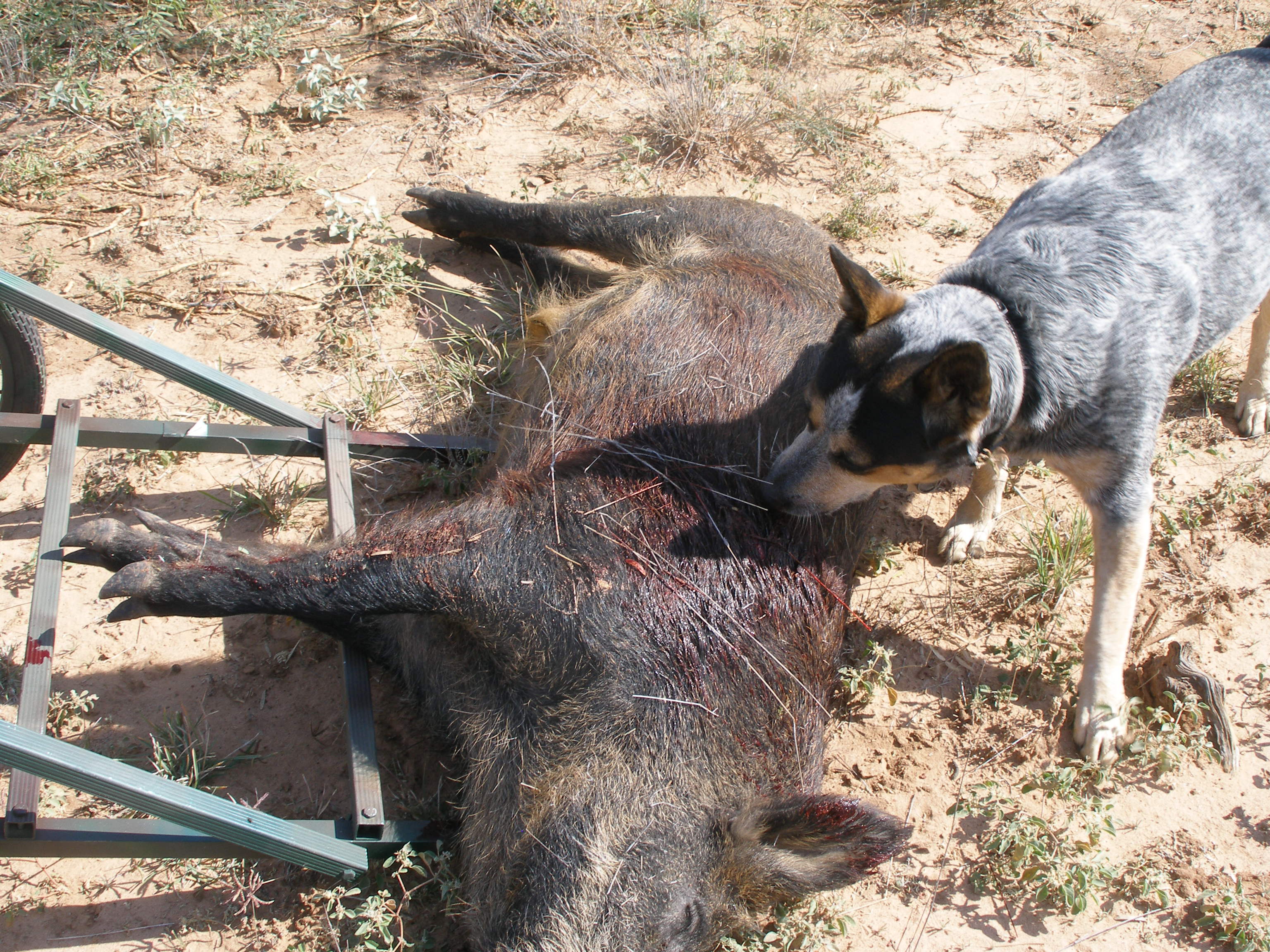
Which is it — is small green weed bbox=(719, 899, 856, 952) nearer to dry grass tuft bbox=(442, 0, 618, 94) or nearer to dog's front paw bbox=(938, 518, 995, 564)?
dog's front paw bbox=(938, 518, 995, 564)

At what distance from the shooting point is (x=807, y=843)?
2756 mm

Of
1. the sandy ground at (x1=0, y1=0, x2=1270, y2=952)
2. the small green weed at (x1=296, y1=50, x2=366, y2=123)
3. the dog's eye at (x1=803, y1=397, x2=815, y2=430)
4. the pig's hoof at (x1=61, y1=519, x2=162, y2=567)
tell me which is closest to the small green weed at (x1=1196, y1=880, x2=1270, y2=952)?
the sandy ground at (x1=0, y1=0, x2=1270, y2=952)

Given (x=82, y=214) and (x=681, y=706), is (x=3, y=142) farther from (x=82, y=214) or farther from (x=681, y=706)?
(x=681, y=706)

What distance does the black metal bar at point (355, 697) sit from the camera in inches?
111

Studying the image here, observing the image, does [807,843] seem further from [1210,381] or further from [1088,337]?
[1210,381]

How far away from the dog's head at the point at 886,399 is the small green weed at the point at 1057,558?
3.57 ft

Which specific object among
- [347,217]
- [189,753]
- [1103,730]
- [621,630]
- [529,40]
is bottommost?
[189,753]

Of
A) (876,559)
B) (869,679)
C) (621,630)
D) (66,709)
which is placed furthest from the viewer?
(876,559)

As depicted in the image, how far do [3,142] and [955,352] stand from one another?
553 centimetres

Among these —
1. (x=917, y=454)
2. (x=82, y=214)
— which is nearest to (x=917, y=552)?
(x=917, y=454)

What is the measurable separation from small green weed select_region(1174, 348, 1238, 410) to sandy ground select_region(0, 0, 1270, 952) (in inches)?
1.8

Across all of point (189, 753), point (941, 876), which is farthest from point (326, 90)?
point (941, 876)

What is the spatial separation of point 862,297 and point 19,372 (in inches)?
130

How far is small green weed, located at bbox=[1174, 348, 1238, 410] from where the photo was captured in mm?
4512
